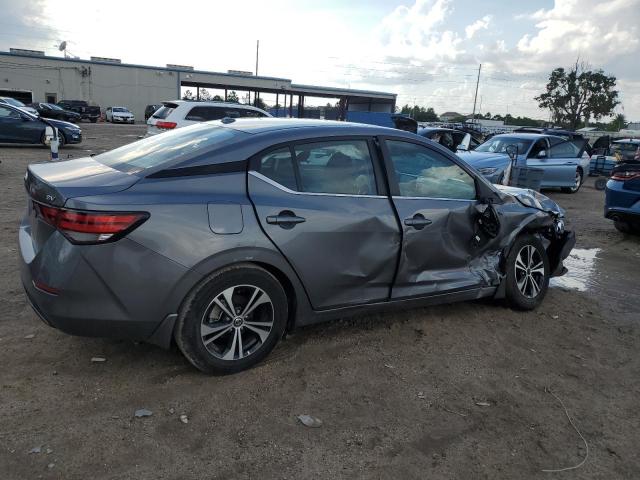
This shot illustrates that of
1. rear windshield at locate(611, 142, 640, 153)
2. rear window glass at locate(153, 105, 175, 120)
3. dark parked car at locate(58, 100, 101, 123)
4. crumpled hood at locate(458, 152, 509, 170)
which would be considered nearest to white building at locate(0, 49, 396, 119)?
dark parked car at locate(58, 100, 101, 123)

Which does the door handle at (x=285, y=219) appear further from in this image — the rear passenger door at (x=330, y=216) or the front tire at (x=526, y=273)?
the front tire at (x=526, y=273)

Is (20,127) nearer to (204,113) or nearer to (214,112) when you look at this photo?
(204,113)

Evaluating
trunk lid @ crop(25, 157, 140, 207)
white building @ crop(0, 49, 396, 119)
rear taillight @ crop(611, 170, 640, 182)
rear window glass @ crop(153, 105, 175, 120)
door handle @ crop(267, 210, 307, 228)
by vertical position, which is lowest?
door handle @ crop(267, 210, 307, 228)

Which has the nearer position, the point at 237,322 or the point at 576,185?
the point at 237,322

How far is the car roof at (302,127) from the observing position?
3.66 m

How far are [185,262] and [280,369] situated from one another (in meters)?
1.06

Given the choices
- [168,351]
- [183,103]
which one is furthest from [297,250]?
[183,103]

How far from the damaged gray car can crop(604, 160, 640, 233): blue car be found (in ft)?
15.4

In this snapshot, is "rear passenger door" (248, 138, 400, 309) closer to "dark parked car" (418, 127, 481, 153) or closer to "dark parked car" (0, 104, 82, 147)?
"dark parked car" (418, 127, 481, 153)

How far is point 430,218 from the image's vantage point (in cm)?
405

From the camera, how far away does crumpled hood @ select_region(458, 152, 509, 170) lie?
460 inches

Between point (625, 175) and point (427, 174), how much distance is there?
555cm

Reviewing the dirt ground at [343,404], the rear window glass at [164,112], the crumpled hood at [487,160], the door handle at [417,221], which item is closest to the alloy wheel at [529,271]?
the dirt ground at [343,404]

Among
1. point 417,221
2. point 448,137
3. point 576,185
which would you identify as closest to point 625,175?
point 417,221
